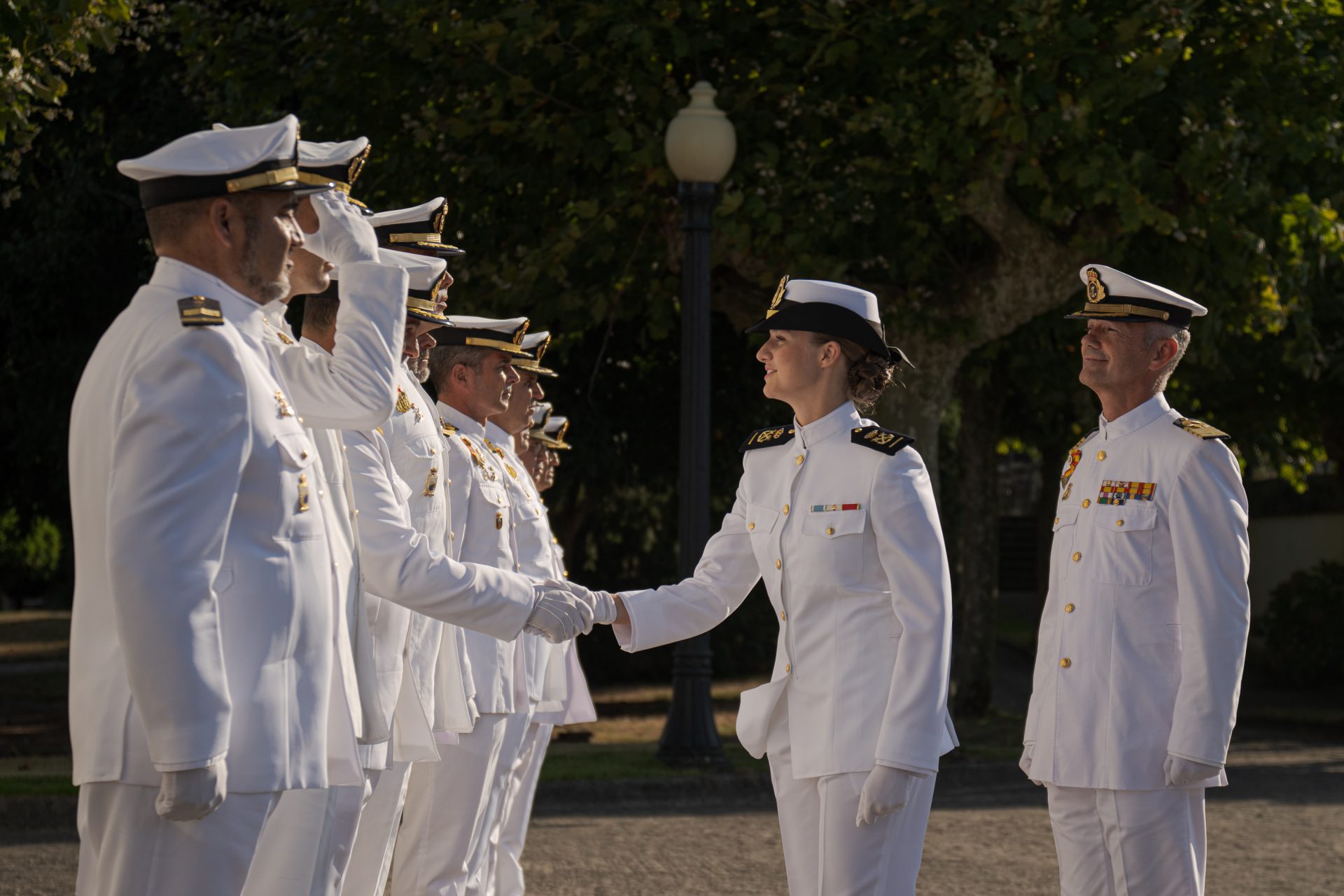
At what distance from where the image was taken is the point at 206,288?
3377 millimetres

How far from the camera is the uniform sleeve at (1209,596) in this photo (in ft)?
15.5

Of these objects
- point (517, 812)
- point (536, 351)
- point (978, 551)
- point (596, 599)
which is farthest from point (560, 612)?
point (978, 551)

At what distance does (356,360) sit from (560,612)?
110cm

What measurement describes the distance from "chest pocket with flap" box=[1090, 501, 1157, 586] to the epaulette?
0.25m

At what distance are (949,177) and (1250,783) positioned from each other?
498 cm

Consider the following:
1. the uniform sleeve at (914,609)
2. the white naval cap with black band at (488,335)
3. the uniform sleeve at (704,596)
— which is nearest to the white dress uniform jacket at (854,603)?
the uniform sleeve at (914,609)

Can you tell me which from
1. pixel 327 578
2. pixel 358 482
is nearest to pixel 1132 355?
pixel 358 482

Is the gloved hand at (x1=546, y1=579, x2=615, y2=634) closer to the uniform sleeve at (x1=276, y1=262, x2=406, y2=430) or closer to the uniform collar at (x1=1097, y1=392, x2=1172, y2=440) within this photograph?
the uniform sleeve at (x1=276, y1=262, x2=406, y2=430)

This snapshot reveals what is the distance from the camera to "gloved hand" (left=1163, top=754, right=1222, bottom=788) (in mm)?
4699

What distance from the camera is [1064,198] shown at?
38.3 ft

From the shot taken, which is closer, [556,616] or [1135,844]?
[556,616]

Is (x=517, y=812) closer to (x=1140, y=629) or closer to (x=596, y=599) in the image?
(x=596, y=599)

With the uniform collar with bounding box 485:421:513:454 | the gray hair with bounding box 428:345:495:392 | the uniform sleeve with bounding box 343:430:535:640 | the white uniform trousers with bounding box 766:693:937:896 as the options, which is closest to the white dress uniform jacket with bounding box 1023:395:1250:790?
the white uniform trousers with bounding box 766:693:937:896

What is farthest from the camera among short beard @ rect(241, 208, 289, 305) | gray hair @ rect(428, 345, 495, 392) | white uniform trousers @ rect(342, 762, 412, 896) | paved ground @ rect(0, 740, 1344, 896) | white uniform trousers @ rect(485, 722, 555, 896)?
paved ground @ rect(0, 740, 1344, 896)
